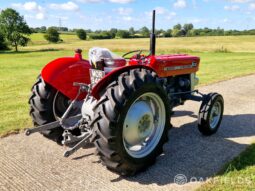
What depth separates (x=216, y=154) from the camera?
4.40 meters

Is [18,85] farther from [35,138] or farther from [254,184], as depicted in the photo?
[254,184]

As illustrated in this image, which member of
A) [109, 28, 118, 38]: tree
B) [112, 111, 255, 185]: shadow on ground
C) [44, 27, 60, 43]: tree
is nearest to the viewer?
[112, 111, 255, 185]: shadow on ground

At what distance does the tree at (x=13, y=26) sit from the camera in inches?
2228

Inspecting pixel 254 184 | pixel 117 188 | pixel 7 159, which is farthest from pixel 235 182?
pixel 7 159

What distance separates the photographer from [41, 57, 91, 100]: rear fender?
4.32 meters

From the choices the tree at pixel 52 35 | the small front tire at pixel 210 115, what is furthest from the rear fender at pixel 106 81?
the tree at pixel 52 35

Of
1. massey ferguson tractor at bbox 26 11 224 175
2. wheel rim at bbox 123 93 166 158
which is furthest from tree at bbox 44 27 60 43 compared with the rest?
wheel rim at bbox 123 93 166 158

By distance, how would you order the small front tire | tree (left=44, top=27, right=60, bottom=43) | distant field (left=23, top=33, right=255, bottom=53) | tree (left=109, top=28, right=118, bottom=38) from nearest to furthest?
the small front tire
distant field (left=23, top=33, right=255, bottom=53)
tree (left=44, top=27, right=60, bottom=43)
tree (left=109, top=28, right=118, bottom=38)

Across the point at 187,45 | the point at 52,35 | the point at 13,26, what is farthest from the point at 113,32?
the point at 187,45

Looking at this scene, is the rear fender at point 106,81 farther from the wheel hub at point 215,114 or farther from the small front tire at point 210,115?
the wheel hub at point 215,114

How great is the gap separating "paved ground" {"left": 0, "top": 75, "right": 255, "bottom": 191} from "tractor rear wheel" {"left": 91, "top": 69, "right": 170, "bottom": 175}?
→ 0.22 metres

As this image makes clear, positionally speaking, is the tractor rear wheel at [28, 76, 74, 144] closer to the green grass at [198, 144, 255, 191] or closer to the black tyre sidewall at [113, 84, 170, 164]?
the black tyre sidewall at [113, 84, 170, 164]

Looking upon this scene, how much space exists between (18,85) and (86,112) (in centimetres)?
776

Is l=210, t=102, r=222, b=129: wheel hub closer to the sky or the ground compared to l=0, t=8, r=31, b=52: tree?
closer to the ground
